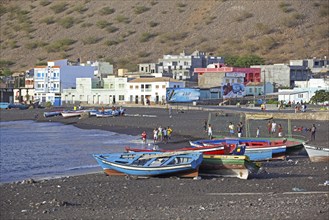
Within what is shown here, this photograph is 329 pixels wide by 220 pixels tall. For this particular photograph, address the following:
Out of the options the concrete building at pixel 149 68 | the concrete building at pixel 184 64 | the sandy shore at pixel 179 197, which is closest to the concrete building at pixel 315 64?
the concrete building at pixel 184 64

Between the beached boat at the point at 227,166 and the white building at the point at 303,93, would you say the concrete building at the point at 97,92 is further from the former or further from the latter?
the beached boat at the point at 227,166

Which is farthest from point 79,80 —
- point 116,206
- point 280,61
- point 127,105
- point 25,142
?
point 116,206

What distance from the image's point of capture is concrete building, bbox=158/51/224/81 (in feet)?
317

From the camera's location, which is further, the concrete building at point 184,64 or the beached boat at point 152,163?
the concrete building at point 184,64

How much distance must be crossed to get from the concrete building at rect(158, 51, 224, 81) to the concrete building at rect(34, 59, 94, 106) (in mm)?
9731

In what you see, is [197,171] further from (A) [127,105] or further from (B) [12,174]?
(A) [127,105]

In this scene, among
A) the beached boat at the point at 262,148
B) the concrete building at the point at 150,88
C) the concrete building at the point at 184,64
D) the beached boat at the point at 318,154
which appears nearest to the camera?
the beached boat at the point at 318,154

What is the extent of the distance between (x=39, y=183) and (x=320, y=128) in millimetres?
24533

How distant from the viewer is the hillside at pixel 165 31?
12589 cm

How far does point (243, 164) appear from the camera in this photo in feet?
80.2

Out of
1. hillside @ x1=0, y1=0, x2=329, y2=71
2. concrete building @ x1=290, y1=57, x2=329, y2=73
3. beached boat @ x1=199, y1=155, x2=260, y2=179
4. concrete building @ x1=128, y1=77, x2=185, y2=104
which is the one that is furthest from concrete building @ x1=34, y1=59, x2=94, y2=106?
beached boat @ x1=199, y1=155, x2=260, y2=179

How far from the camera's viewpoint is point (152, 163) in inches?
986

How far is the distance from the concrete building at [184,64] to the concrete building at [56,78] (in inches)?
383

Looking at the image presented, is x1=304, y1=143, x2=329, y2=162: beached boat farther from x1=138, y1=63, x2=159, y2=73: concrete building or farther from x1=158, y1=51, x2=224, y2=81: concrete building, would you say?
x1=138, y1=63, x2=159, y2=73: concrete building
